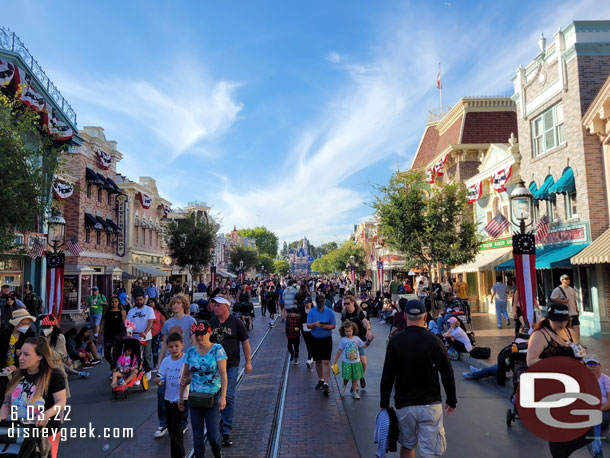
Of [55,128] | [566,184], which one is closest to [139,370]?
[566,184]

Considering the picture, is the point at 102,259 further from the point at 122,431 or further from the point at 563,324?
the point at 563,324

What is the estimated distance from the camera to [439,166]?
82.3ft

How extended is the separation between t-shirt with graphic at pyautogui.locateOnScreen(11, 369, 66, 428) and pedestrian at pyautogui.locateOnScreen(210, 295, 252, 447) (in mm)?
1909

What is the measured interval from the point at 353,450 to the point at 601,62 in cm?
1511

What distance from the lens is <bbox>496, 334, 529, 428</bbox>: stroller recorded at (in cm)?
561

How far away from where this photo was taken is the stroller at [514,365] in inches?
221

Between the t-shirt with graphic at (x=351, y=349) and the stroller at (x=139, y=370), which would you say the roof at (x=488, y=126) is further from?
the stroller at (x=139, y=370)

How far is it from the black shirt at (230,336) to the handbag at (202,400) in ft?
3.54

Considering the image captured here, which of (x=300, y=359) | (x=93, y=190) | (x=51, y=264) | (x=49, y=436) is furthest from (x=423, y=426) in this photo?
(x=93, y=190)

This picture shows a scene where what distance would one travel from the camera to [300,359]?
1053cm

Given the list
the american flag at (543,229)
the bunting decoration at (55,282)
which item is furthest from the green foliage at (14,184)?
the american flag at (543,229)

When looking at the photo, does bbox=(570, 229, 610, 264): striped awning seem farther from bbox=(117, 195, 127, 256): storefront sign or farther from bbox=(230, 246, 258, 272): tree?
bbox=(230, 246, 258, 272): tree

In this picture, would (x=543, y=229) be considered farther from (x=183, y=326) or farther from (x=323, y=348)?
(x=183, y=326)

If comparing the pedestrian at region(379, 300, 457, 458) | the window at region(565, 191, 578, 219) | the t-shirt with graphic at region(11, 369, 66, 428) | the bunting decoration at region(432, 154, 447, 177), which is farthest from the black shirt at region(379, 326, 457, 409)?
the bunting decoration at region(432, 154, 447, 177)
